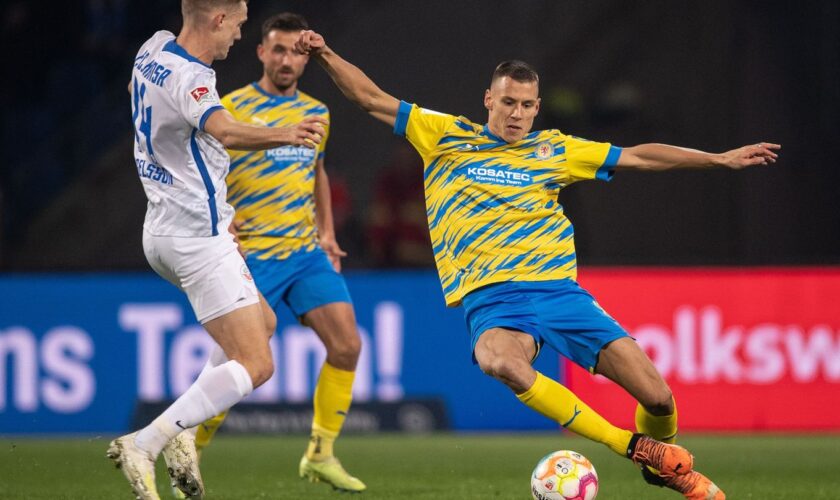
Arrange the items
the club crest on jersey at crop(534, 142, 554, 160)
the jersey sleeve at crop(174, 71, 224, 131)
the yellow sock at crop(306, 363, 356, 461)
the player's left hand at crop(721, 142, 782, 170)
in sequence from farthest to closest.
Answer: the yellow sock at crop(306, 363, 356, 461) < the club crest on jersey at crop(534, 142, 554, 160) < the player's left hand at crop(721, 142, 782, 170) < the jersey sleeve at crop(174, 71, 224, 131)

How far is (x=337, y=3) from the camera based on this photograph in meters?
13.8

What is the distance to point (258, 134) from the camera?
5.28 meters

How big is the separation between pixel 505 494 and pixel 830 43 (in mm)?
7624

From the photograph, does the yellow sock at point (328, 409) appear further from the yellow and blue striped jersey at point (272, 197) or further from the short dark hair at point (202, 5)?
the short dark hair at point (202, 5)

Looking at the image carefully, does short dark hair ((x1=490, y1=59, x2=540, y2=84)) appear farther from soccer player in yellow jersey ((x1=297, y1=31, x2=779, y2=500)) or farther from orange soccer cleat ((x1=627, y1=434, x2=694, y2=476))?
orange soccer cleat ((x1=627, y1=434, x2=694, y2=476))

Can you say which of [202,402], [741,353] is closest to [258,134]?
[202,402]

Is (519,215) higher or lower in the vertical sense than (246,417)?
higher

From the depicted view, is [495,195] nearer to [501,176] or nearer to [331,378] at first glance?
[501,176]

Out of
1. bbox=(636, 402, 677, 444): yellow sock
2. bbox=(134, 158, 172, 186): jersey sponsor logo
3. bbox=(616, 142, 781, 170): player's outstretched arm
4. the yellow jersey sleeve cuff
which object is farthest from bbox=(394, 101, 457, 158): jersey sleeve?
bbox=(636, 402, 677, 444): yellow sock

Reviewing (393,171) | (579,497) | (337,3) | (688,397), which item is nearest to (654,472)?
(579,497)

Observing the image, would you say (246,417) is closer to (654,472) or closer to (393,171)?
(393,171)

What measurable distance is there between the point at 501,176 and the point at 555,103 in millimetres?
7156

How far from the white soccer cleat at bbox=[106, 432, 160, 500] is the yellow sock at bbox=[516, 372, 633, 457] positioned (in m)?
1.61

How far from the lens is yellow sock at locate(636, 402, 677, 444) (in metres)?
6.21
